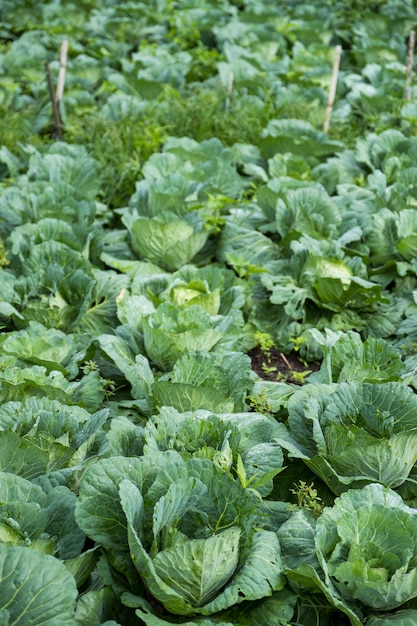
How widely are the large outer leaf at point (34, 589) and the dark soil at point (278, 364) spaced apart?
7.48ft

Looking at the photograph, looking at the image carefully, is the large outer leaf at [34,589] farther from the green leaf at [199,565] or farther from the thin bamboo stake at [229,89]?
the thin bamboo stake at [229,89]

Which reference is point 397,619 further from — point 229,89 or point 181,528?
point 229,89

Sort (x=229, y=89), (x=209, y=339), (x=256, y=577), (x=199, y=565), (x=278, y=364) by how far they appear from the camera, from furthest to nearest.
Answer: (x=229, y=89) → (x=278, y=364) → (x=209, y=339) → (x=256, y=577) → (x=199, y=565)

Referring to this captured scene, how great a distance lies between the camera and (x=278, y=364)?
4480 mm

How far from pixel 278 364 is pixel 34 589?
8.48 ft

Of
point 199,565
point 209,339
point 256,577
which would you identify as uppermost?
point 199,565

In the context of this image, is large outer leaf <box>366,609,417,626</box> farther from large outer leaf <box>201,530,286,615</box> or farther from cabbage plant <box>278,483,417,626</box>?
large outer leaf <box>201,530,286,615</box>

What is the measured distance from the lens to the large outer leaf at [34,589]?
82.5 inches

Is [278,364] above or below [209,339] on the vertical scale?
below

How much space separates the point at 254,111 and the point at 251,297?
2.86 meters

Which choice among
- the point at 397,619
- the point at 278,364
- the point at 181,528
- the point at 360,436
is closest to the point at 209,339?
Answer: the point at 278,364

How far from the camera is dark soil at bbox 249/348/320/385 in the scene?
14.3ft

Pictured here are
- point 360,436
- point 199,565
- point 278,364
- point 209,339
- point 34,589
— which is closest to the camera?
point 34,589

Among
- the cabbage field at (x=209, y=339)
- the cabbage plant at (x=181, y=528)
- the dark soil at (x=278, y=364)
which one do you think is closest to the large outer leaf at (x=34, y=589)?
the cabbage field at (x=209, y=339)
